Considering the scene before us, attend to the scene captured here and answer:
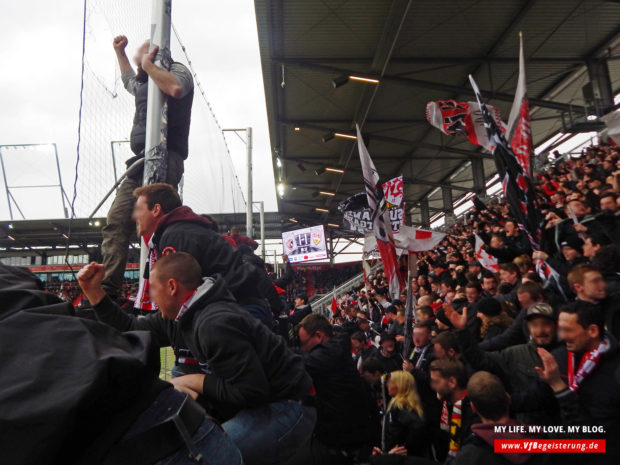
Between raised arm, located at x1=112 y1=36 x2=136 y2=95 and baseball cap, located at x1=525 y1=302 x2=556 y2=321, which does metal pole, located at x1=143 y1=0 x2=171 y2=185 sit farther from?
baseball cap, located at x1=525 y1=302 x2=556 y2=321

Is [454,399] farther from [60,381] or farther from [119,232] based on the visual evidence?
[60,381]

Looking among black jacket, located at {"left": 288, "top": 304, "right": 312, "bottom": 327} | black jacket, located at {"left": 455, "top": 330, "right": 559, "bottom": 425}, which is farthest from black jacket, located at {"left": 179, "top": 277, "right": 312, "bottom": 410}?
black jacket, located at {"left": 288, "top": 304, "right": 312, "bottom": 327}

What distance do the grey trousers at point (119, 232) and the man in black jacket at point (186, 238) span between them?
19.9 inches

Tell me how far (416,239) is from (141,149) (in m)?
6.00

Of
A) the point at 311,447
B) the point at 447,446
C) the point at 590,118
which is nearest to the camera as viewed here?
the point at 311,447

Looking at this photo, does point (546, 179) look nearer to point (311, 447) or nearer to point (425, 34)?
point (425, 34)

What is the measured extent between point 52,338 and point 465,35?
12.4 m

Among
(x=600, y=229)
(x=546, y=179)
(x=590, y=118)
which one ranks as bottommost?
(x=600, y=229)

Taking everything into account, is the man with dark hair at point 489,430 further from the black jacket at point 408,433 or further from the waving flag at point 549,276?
the waving flag at point 549,276

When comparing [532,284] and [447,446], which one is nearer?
Result: [447,446]

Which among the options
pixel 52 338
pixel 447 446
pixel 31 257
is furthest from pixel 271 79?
pixel 31 257

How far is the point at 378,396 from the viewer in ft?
17.6

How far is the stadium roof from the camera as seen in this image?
10680mm

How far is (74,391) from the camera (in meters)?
0.94
